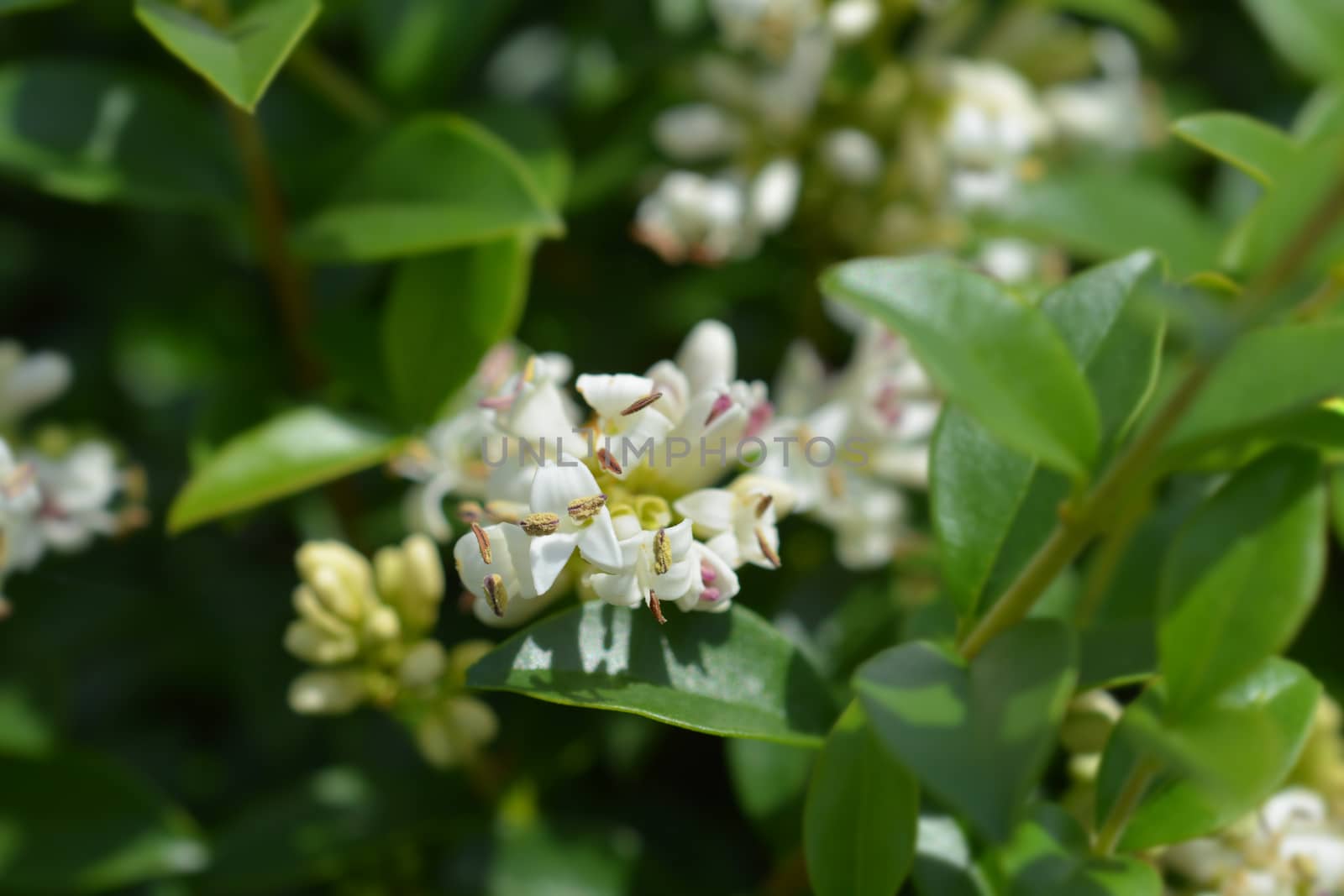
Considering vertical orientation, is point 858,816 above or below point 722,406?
below

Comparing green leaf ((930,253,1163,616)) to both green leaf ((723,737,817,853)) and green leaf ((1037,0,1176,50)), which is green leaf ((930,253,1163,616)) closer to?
green leaf ((723,737,817,853))

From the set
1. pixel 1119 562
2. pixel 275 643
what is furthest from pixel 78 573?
pixel 1119 562

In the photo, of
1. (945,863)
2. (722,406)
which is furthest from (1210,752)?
(722,406)

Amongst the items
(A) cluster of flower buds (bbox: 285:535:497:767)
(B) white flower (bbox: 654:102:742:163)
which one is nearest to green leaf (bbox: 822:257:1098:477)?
(A) cluster of flower buds (bbox: 285:535:497:767)

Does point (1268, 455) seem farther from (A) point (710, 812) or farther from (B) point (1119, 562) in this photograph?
(A) point (710, 812)

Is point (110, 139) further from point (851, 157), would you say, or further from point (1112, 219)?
point (1112, 219)

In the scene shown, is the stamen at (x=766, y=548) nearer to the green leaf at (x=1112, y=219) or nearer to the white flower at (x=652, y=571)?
the white flower at (x=652, y=571)

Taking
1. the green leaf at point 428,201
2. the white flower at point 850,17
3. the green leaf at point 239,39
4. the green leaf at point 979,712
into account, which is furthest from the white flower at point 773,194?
the green leaf at point 979,712
